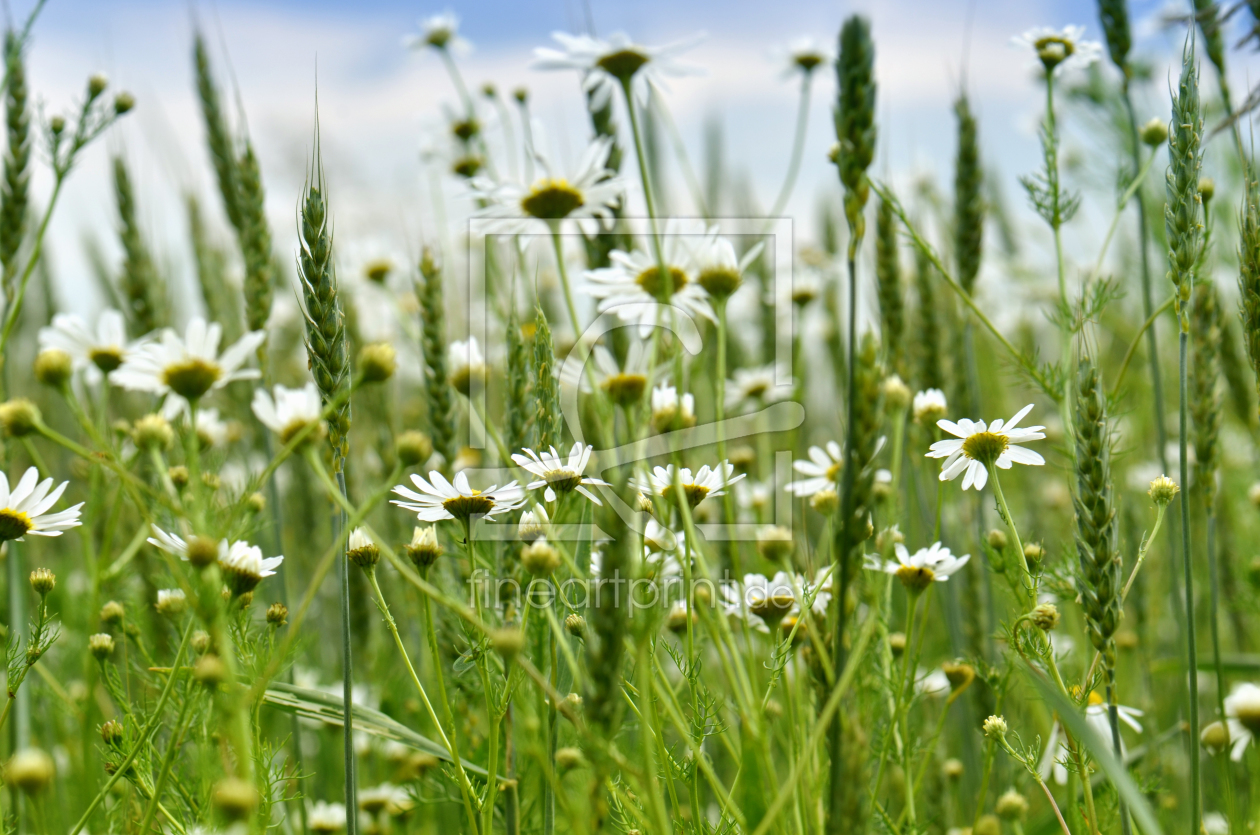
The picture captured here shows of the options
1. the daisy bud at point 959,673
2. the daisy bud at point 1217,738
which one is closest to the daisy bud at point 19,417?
the daisy bud at point 959,673

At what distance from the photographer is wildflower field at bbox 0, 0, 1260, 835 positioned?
891 millimetres

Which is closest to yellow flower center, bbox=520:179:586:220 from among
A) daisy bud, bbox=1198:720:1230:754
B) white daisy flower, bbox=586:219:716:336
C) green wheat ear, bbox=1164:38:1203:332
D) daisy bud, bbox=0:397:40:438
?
white daisy flower, bbox=586:219:716:336

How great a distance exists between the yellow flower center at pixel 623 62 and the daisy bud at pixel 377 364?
0.67 metres

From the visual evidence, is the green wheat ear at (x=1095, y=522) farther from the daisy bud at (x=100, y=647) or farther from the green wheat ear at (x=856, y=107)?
the daisy bud at (x=100, y=647)

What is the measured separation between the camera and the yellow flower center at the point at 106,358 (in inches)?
54.7

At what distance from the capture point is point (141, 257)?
2.30 meters

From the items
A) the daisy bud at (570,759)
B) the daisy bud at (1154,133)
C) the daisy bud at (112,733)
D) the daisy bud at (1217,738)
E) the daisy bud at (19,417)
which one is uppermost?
the daisy bud at (1154,133)

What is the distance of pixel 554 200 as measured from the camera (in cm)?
133

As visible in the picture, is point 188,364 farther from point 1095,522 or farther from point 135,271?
point 135,271

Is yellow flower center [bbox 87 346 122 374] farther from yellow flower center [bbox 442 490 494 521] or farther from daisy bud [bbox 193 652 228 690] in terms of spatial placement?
daisy bud [bbox 193 652 228 690]

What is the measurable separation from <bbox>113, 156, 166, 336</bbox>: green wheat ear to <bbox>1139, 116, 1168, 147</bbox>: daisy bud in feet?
7.79

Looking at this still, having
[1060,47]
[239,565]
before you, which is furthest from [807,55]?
[239,565]

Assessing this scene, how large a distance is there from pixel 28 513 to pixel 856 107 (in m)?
1.16

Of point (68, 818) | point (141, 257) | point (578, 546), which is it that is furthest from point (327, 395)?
point (141, 257)
